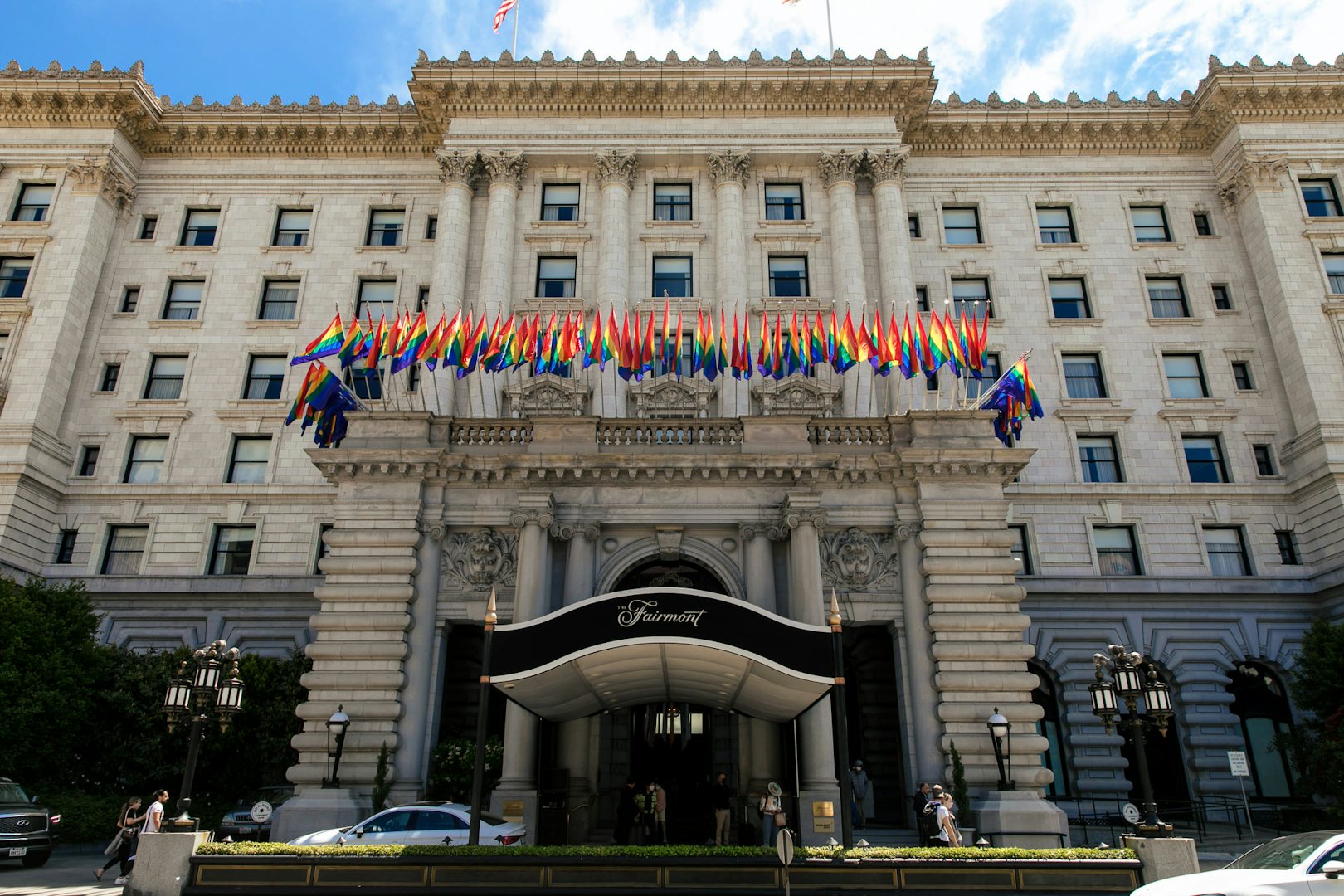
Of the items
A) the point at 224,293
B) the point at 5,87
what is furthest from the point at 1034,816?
Result: the point at 5,87

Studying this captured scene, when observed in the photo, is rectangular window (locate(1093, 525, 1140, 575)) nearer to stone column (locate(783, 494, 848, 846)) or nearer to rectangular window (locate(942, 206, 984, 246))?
rectangular window (locate(942, 206, 984, 246))

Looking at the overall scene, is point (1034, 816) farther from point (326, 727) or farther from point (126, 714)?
point (126, 714)

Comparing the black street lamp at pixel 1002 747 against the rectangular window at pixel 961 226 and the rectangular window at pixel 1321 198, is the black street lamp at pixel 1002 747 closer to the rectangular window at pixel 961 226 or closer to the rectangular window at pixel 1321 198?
the rectangular window at pixel 961 226

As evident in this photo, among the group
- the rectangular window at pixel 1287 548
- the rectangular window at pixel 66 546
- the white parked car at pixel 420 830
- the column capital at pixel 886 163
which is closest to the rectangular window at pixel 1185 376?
the rectangular window at pixel 1287 548

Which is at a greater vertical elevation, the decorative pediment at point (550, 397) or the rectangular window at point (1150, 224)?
the rectangular window at point (1150, 224)

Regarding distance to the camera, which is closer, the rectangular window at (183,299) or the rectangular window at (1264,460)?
the rectangular window at (1264,460)

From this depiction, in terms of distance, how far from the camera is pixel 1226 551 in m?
35.3

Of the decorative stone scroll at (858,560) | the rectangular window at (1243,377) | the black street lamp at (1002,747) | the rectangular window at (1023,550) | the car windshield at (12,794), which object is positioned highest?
the rectangular window at (1243,377)

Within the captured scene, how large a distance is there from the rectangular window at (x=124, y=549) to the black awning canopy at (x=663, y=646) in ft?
75.8

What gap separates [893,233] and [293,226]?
27.7 metres

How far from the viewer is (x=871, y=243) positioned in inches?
1543

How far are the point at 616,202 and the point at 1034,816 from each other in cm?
2880

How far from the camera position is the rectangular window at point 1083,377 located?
37906mm

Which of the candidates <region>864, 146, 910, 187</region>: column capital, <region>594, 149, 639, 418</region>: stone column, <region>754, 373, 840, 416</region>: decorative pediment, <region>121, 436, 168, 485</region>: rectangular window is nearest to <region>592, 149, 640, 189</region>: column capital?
<region>594, 149, 639, 418</region>: stone column
